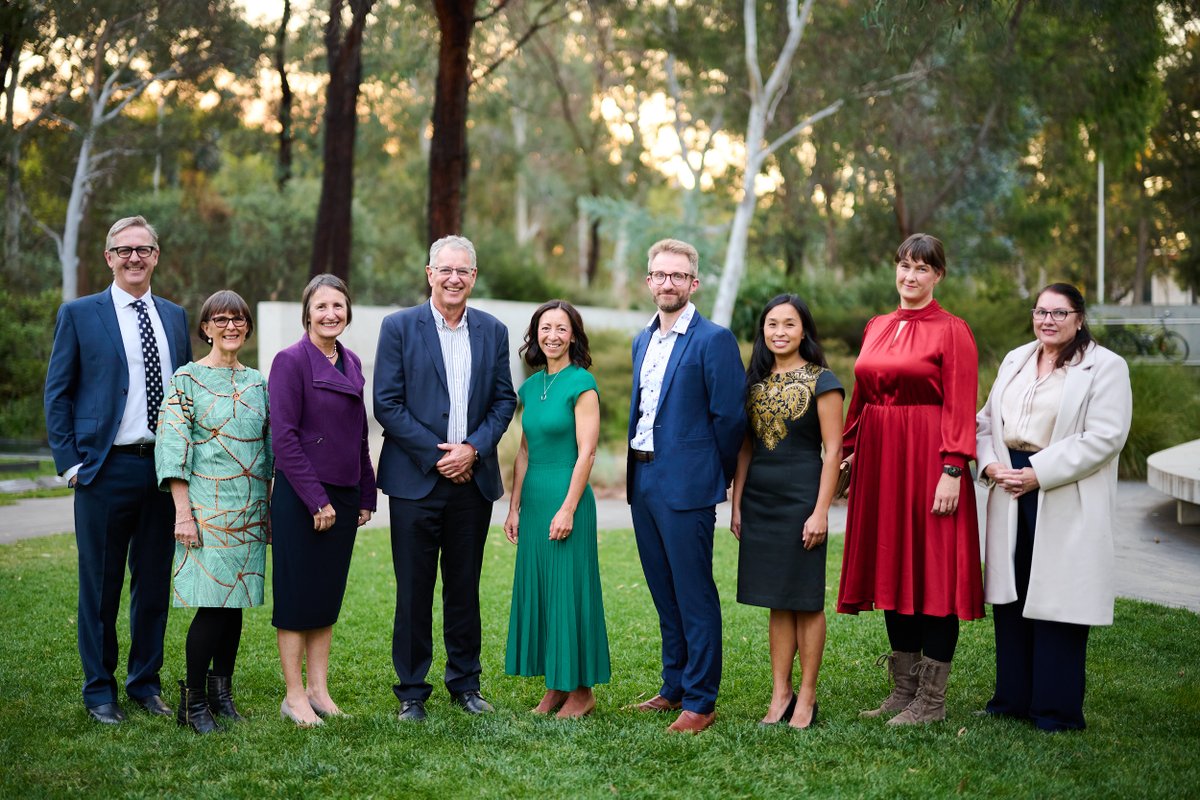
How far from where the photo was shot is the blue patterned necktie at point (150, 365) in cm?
531

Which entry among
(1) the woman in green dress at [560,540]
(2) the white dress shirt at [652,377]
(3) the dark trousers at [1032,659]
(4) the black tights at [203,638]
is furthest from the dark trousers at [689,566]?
(4) the black tights at [203,638]

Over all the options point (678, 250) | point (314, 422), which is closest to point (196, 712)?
point (314, 422)

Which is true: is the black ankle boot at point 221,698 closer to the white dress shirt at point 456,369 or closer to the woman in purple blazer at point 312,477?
the woman in purple blazer at point 312,477

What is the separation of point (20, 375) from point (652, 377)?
16561mm

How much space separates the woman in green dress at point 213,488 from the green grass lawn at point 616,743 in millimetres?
435

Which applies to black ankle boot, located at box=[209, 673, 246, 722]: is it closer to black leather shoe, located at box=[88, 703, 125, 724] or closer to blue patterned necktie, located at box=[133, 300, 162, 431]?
black leather shoe, located at box=[88, 703, 125, 724]

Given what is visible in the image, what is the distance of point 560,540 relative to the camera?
527cm

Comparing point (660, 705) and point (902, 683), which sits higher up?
point (902, 683)

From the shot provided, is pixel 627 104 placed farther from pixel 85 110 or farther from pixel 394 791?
pixel 394 791

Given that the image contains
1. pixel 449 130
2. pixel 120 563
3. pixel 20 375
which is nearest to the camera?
pixel 120 563

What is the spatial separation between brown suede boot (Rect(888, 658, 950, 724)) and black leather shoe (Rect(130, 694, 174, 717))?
342 centimetres

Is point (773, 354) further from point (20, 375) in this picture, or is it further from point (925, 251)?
point (20, 375)

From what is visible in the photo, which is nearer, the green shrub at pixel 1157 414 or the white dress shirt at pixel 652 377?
the white dress shirt at pixel 652 377

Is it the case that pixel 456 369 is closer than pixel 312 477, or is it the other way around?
pixel 312 477
